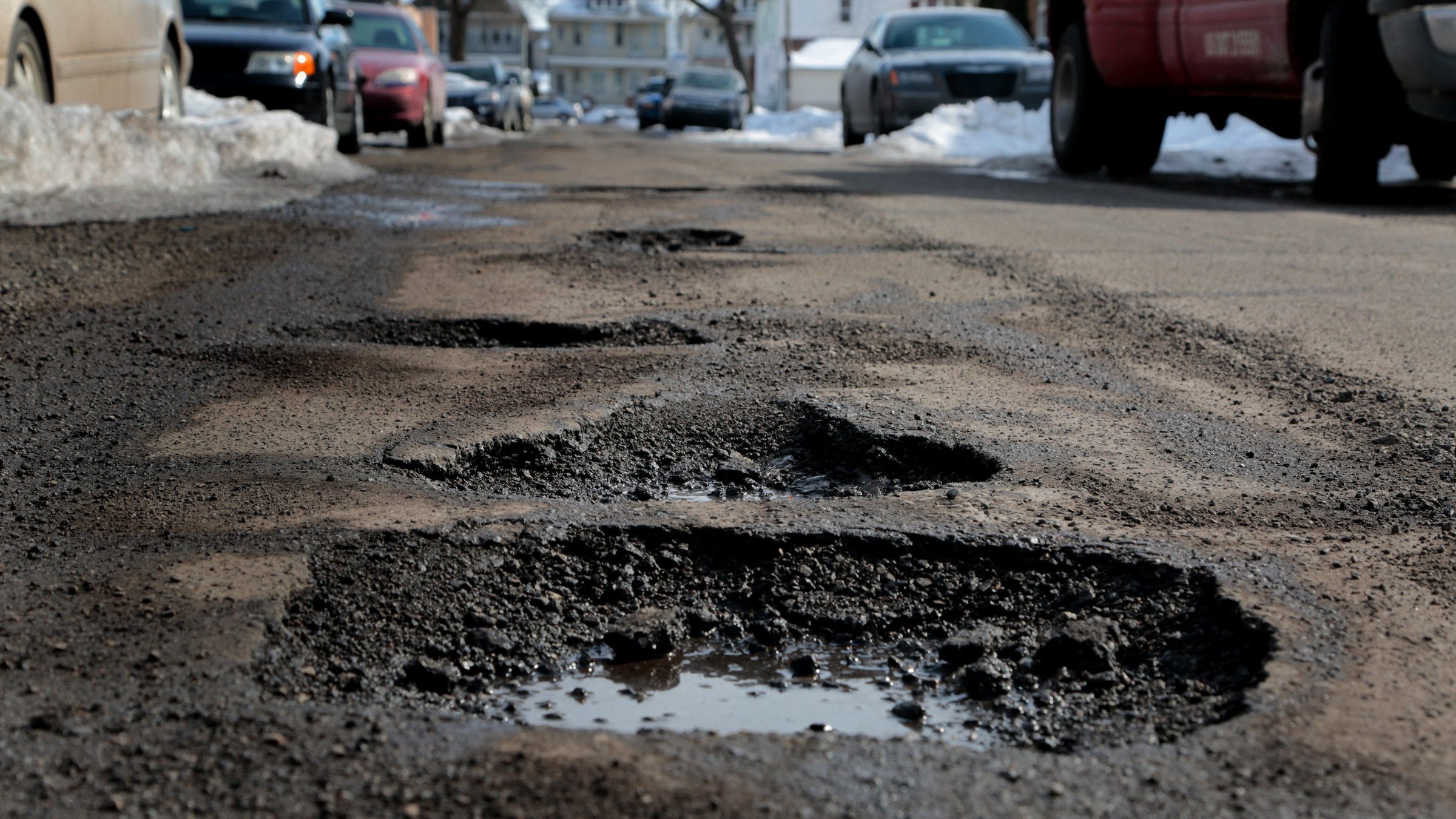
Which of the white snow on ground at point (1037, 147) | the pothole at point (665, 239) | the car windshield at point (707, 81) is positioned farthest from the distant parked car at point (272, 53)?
the car windshield at point (707, 81)

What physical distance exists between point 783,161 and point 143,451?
1163cm

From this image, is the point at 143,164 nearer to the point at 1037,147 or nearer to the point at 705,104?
the point at 1037,147

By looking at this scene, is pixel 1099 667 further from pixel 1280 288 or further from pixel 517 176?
pixel 517 176

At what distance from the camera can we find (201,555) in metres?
2.39

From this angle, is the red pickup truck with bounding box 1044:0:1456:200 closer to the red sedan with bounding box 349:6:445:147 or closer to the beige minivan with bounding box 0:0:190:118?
the red sedan with bounding box 349:6:445:147

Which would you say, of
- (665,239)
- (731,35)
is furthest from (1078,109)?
(731,35)

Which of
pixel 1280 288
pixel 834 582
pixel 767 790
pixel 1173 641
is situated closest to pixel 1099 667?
pixel 1173 641

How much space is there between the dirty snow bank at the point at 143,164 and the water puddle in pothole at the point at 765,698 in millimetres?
5620

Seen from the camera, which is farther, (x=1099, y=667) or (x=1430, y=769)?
(x=1099, y=667)

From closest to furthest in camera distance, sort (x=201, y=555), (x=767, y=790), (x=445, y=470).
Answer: (x=767, y=790), (x=201, y=555), (x=445, y=470)

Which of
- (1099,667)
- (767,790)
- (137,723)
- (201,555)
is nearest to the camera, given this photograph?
(767,790)

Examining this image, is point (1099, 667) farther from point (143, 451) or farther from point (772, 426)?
point (143, 451)

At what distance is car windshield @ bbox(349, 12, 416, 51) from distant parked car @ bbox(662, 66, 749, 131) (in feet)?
43.7

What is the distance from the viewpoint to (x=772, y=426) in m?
3.40
